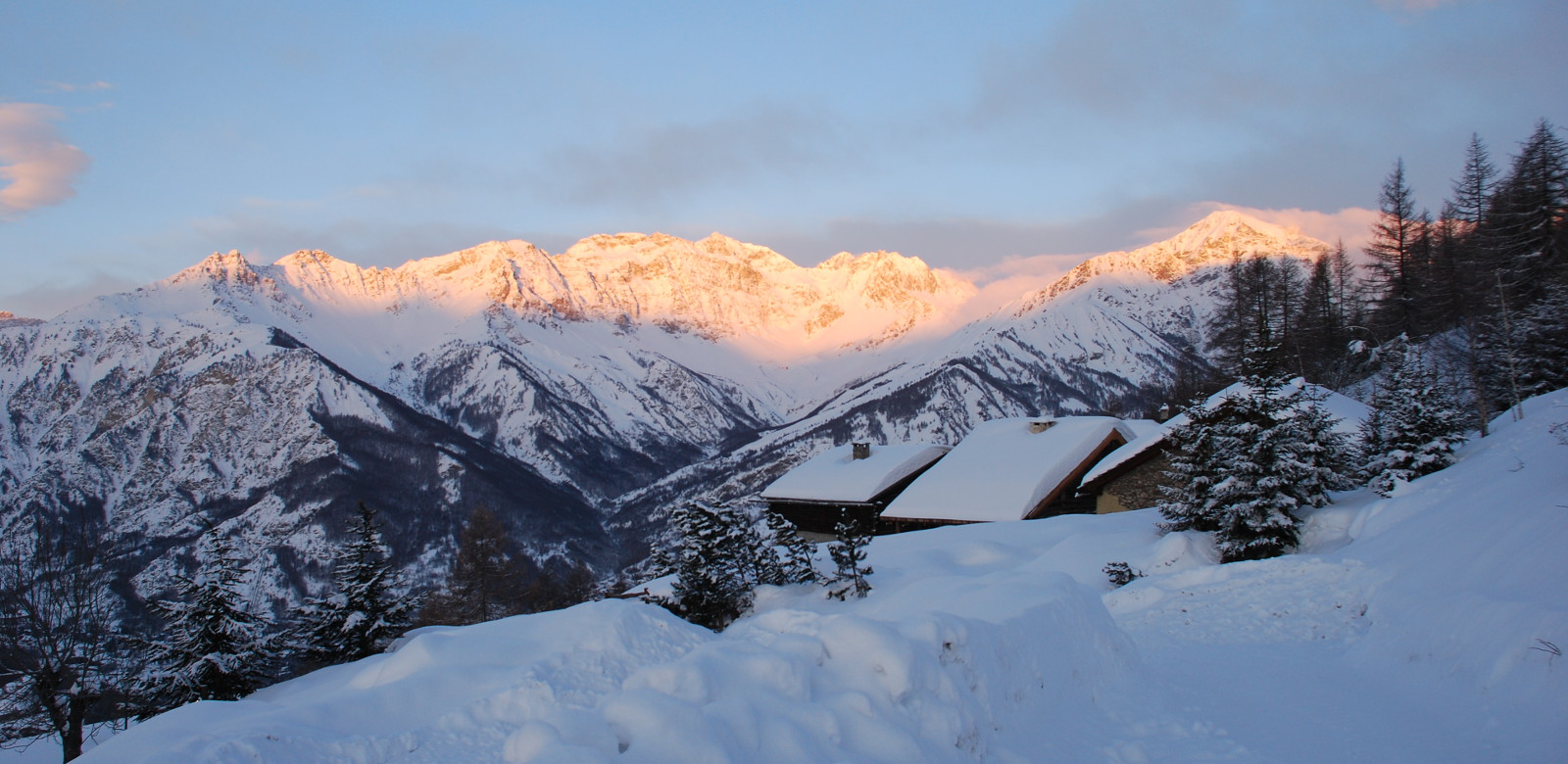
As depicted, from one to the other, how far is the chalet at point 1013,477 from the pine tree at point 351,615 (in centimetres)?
2187

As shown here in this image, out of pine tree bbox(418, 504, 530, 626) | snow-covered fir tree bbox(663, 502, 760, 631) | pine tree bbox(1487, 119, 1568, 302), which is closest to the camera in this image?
snow-covered fir tree bbox(663, 502, 760, 631)

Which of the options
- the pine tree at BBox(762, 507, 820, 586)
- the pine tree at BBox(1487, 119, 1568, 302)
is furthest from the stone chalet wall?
the pine tree at BBox(762, 507, 820, 586)

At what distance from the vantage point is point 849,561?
55.4 feet

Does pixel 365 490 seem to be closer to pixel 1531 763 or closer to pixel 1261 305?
pixel 1261 305

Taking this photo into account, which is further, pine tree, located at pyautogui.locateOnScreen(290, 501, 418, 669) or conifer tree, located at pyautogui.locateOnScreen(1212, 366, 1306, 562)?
pine tree, located at pyautogui.locateOnScreen(290, 501, 418, 669)

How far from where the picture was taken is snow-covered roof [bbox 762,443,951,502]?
39.0m

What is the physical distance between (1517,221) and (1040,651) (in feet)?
125

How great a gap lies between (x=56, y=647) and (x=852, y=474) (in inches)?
1260

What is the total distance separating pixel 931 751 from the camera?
6973 mm

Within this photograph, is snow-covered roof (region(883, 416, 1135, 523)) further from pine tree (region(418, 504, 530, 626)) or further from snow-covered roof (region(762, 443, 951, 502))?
pine tree (region(418, 504, 530, 626))

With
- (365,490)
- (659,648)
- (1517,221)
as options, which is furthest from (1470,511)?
(365,490)

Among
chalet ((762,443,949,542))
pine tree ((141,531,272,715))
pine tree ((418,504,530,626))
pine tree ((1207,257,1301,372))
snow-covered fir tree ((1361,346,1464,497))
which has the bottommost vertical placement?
pine tree ((418,504,530,626))

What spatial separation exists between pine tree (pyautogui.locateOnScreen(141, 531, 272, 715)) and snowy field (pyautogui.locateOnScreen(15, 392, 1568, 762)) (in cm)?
272

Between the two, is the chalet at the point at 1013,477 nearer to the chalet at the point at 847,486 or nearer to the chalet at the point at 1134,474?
the chalet at the point at 1134,474
